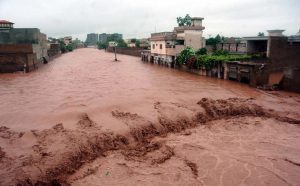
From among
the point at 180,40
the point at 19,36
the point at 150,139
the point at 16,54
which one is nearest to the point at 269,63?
the point at 180,40

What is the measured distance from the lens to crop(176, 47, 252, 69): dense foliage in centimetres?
2428

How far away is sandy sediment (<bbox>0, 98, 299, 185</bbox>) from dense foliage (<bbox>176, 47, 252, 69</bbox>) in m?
10.7

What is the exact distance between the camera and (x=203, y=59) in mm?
26422

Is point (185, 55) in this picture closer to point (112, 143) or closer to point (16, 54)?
point (16, 54)

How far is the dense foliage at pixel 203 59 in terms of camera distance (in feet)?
79.7

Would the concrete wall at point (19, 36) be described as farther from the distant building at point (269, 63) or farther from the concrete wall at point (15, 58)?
the distant building at point (269, 63)

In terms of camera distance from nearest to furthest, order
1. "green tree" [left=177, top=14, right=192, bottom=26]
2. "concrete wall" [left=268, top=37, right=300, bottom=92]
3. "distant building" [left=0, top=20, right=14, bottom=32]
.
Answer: "concrete wall" [left=268, top=37, right=300, bottom=92] < "distant building" [left=0, top=20, right=14, bottom=32] < "green tree" [left=177, top=14, right=192, bottom=26]

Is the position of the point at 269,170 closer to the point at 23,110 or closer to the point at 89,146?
the point at 89,146

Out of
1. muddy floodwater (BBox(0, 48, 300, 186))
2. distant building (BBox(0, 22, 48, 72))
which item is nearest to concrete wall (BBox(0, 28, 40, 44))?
distant building (BBox(0, 22, 48, 72))

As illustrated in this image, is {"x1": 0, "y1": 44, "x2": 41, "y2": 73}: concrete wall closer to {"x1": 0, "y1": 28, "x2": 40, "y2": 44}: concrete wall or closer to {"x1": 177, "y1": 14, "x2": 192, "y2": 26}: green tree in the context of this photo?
{"x1": 0, "y1": 28, "x2": 40, "y2": 44}: concrete wall

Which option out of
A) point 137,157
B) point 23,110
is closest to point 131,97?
point 23,110

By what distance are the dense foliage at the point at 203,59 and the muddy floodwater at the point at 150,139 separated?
7.10 meters

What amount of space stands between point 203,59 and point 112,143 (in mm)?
18331

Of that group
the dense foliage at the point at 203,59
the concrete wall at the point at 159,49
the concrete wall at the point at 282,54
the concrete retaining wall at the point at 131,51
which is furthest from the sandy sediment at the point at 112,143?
the concrete retaining wall at the point at 131,51
